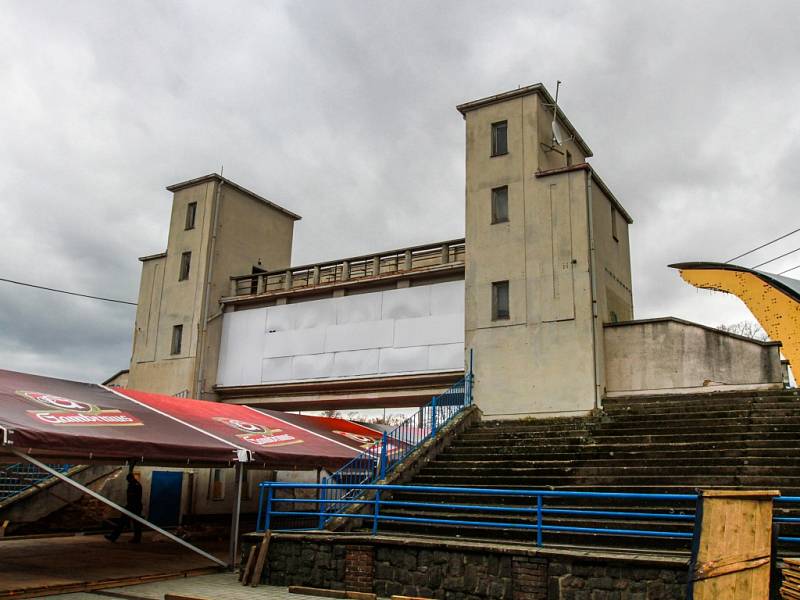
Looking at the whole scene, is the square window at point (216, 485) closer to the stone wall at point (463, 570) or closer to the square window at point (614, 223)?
the stone wall at point (463, 570)

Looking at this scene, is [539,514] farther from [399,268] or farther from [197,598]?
[399,268]

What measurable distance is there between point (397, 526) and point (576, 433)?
519 cm

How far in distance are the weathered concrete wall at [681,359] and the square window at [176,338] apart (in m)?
14.8

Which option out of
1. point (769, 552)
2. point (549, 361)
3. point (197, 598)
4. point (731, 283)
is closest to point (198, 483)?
point (549, 361)

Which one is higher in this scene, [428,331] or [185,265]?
[185,265]

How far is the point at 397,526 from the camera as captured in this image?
12.1 meters

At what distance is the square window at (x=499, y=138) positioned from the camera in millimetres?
20609

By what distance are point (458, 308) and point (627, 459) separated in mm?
7958

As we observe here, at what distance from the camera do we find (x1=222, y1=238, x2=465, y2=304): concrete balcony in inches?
830

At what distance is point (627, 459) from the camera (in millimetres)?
13211

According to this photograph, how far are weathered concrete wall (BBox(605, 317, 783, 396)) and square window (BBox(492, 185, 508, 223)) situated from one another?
438 centimetres

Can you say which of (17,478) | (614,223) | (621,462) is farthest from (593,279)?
(17,478)

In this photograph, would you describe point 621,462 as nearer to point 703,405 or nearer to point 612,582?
point 703,405

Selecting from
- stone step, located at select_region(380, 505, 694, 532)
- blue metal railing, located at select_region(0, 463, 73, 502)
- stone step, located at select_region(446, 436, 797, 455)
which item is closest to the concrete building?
stone step, located at select_region(446, 436, 797, 455)
